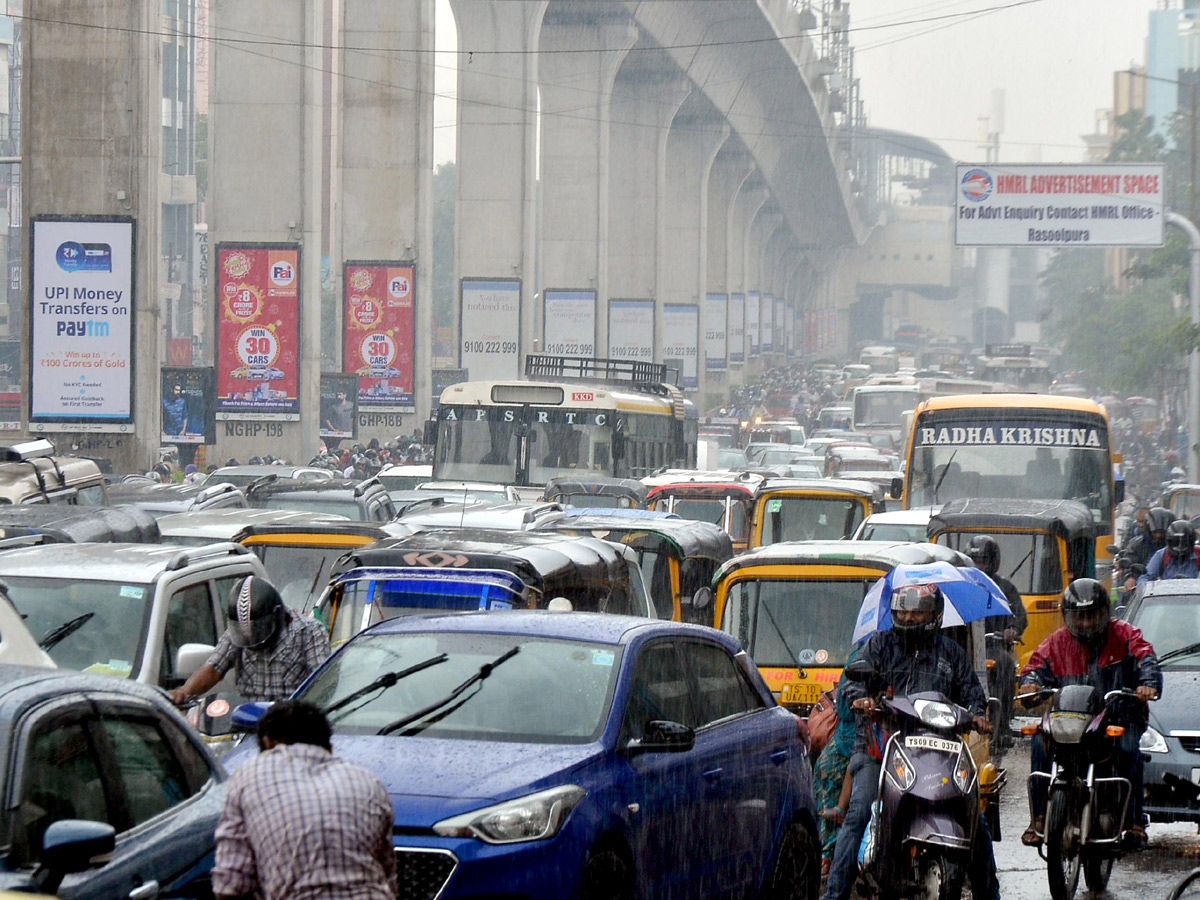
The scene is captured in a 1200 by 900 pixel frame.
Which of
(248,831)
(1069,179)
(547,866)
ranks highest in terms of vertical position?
(1069,179)

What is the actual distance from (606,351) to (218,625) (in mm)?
51228

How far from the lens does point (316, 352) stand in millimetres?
40375

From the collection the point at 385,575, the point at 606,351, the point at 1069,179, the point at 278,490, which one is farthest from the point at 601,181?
the point at 385,575

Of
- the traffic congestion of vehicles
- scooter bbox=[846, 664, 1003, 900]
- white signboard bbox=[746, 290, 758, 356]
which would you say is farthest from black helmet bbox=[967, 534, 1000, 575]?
→ white signboard bbox=[746, 290, 758, 356]

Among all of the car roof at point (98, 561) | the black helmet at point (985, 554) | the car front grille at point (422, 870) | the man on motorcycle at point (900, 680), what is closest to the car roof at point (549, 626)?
the man on motorcycle at point (900, 680)

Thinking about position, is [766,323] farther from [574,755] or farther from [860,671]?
[574,755]

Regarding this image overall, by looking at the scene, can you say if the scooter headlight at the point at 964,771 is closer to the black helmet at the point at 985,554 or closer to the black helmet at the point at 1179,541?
the black helmet at the point at 985,554

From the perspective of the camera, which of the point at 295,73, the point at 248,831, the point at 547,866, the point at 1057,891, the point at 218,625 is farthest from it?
the point at 295,73

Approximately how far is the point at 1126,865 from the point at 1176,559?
6050mm

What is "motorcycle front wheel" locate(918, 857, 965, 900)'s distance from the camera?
7.70m

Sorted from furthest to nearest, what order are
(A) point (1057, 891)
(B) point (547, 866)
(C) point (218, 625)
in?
(C) point (218, 625)
(A) point (1057, 891)
(B) point (547, 866)

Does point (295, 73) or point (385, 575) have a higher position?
point (295, 73)

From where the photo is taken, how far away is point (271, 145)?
40.3 metres

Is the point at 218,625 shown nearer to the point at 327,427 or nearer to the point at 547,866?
the point at 547,866
